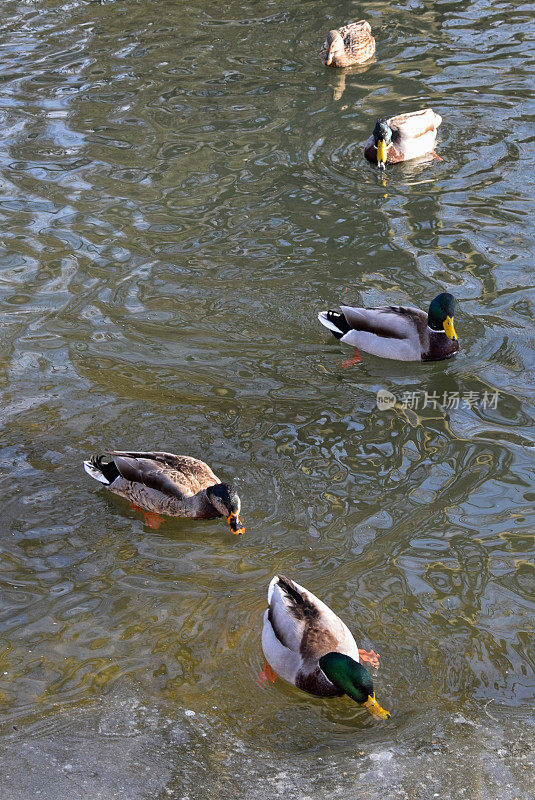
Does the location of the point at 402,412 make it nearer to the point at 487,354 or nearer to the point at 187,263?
the point at 487,354

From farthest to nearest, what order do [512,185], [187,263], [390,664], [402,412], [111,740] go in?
[512,185] → [187,263] → [402,412] → [390,664] → [111,740]

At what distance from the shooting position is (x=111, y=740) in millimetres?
4430

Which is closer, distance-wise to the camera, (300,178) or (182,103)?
(300,178)

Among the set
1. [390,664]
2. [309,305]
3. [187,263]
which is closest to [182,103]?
[187,263]

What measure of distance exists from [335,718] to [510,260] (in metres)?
5.05

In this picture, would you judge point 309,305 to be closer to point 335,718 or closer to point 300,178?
point 300,178

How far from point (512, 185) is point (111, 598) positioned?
627 centimetres

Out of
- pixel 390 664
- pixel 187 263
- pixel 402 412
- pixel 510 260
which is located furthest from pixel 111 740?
pixel 510 260

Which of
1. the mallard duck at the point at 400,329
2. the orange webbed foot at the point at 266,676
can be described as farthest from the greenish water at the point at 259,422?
the mallard duck at the point at 400,329

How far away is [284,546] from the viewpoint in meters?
5.68

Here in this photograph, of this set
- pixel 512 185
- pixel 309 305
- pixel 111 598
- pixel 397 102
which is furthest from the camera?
pixel 397 102

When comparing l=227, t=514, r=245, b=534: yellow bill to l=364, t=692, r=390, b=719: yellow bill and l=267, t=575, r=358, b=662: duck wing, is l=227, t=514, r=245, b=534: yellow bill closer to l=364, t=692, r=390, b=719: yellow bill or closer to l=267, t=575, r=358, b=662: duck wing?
l=267, t=575, r=358, b=662: duck wing

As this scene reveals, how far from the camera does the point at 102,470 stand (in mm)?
6160

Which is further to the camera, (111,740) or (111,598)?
(111,598)
